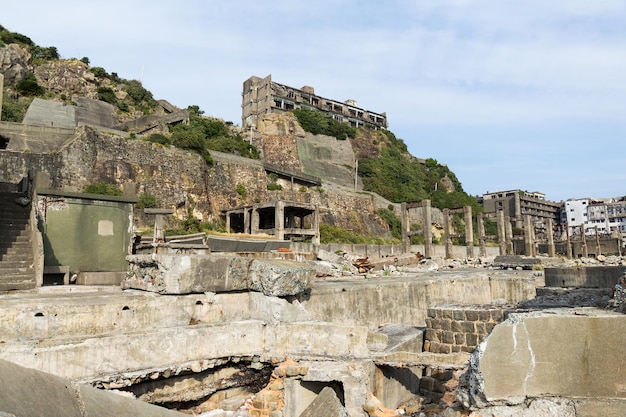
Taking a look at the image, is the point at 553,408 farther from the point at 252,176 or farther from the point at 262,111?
the point at 262,111

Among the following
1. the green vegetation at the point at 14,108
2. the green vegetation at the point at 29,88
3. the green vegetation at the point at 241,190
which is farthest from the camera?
the green vegetation at the point at 29,88

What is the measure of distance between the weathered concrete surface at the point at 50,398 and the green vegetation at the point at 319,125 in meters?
58.2

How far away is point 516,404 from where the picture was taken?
3928 mm

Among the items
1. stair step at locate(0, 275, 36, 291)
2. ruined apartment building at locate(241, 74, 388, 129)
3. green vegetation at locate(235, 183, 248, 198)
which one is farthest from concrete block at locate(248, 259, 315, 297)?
ruined apartment building at locate(241, 74, 388, 129)

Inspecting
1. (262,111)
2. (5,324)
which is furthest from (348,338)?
(262,111)

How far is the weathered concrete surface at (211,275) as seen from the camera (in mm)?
5676

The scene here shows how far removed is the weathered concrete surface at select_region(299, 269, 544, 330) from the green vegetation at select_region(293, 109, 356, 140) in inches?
1902

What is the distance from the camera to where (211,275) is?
5922mm

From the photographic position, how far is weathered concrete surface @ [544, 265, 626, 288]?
9219 millimetres

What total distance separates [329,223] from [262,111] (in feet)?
93.5

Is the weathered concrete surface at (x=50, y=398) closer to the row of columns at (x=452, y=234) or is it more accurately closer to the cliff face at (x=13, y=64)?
the row of columns at (x=452, y=234)

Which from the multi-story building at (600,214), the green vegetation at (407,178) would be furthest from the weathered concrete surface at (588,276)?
the multi-story building at (600,214)

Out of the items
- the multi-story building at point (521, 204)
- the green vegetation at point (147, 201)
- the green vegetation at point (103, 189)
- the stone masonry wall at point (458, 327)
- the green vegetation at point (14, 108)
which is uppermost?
the green vegetation at point (14, 108)

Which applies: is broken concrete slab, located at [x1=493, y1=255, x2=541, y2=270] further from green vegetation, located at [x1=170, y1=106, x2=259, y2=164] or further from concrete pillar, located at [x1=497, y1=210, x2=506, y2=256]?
green vegetation, located at [x1=170, y1=106, x2=259, y2=164]
